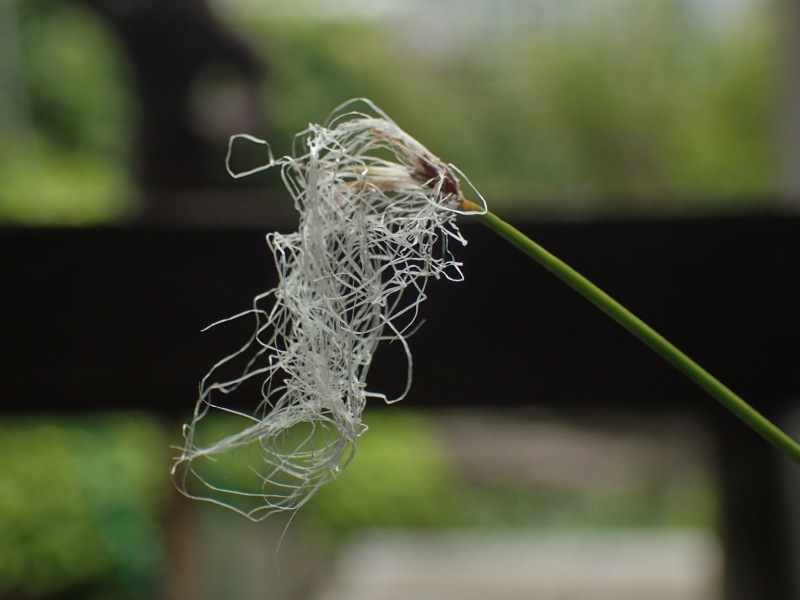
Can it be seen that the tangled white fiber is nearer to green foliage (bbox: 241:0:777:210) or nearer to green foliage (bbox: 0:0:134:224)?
green foliage (bbox: 0:0:134:224)

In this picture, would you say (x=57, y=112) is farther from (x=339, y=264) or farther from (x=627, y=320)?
(x=627, y=320)

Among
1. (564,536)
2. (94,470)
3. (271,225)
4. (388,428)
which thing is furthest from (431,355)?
(388,428)

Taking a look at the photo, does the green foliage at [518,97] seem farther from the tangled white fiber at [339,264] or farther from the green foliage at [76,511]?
the tangled white fiber at [339,264]

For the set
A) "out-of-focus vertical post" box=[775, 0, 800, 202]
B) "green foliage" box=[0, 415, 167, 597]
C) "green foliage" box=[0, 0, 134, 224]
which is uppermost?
"green foliage" box=[0, 0, 134, 224]

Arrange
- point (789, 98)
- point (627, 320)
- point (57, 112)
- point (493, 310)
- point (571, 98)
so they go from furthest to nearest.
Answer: point (571, 98)
point (57, 112)
point (789, 98)
point (493, 310)
point (627, 320)

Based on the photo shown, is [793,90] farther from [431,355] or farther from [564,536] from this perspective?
[564,536]

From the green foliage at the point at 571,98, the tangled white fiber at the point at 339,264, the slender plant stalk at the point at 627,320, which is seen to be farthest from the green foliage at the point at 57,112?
the slender plant stalk at the point at 627,320

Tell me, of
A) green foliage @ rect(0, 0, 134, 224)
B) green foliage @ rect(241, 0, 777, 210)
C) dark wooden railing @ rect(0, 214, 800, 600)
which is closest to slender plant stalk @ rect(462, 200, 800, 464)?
dark wooden railing @ rect(0, 214, 800, 600)

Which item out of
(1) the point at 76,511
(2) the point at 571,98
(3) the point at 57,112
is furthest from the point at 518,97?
(1) the point at 76,511

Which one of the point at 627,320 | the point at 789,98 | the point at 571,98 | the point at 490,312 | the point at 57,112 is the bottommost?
the point at 627,320
